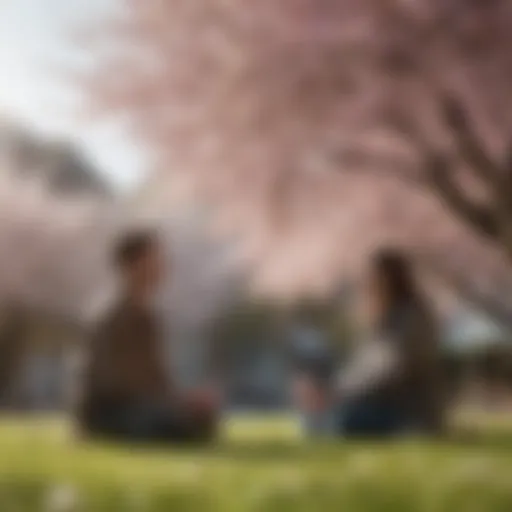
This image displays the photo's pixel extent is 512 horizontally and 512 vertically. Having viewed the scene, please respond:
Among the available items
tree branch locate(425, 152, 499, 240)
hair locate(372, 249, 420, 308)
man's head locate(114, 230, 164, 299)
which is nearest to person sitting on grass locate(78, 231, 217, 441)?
man's head locate(114, 230, 164, 299)

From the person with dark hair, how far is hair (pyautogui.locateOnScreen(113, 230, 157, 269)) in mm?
288

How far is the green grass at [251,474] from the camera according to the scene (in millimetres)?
1240

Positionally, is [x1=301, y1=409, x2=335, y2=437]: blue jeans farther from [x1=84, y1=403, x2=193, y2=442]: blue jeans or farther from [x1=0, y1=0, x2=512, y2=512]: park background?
[x1=84, y1=403, x2=193, y2=442]: blue jeans

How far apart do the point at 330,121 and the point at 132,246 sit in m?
0.30

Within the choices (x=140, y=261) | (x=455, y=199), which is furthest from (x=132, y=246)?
(x=455, y=199)

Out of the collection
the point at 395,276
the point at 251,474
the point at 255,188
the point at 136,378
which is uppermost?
the point at 255,188

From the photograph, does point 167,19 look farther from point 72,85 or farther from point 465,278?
point 465,278

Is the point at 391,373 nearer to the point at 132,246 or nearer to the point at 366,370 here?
the point at 366,370

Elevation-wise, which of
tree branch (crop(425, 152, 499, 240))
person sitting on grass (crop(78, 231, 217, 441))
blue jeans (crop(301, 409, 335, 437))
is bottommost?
blue jeans (crop(301, 409, 335, 437))

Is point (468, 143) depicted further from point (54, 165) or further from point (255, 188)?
point (54, 165)

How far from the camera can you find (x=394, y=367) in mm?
1311

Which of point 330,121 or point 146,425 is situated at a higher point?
point 330,121

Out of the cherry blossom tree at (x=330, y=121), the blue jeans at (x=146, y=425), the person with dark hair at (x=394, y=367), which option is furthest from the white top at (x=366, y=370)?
the blue jeans at (x=146, y=425)

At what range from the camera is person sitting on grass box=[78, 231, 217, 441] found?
1273 mm
